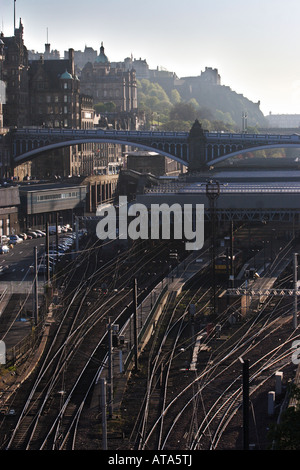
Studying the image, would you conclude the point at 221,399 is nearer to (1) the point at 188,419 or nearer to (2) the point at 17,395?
(1) the point at 188,419

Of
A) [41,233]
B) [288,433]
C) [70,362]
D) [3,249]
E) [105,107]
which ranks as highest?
[105,107]

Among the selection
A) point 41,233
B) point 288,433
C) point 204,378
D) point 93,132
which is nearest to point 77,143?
point 93,132

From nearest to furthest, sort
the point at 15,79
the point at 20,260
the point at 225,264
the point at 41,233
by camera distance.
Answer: the point at 225,264 → the point at 20,260 → the point at 41,233 → the point at 15,79

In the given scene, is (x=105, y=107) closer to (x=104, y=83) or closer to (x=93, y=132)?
(x=104, y=83)

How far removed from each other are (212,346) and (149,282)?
45.2 feet

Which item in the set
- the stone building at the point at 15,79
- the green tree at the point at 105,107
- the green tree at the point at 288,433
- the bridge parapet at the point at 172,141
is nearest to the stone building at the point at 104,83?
the green tree at the point at 105,107

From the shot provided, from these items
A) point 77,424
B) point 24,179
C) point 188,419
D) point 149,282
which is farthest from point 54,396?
point 24,179

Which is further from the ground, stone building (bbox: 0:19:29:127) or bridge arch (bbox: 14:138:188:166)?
stone building (bbox: 0:19:29:127)

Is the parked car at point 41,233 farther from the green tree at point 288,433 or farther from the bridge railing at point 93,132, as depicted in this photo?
the green tree at point 288,433

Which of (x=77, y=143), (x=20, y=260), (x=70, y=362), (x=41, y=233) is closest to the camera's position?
(x=70, y=362)

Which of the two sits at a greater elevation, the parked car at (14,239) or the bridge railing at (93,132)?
the bridge railing at (93,132)

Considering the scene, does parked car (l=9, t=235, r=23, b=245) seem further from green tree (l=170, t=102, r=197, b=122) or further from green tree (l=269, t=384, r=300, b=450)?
green tree (l=170, t=102, r=197, b=122)

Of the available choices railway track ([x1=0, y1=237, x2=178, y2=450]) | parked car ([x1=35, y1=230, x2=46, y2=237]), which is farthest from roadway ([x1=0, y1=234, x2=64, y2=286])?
railway track ([x1=0, y1=237, x2=178, y2=450])
